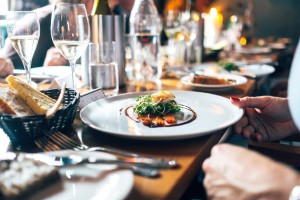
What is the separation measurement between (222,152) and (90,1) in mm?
1918

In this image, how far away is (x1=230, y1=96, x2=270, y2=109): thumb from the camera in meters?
0.92

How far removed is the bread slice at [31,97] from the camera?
76 centimetres

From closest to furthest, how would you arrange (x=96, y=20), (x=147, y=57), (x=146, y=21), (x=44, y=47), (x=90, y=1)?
(x=96, y=20) < (x=147, y=57) < (x=146, y=21) < (x=90, y=1) < (x=44, y=47)

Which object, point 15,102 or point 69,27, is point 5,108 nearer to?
point 15,102

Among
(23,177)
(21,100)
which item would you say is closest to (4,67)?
(21,100)

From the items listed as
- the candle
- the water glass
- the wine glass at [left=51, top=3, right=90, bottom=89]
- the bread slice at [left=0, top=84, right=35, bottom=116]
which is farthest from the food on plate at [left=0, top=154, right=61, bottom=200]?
the candle

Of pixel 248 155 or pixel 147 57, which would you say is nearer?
pixel 248 155

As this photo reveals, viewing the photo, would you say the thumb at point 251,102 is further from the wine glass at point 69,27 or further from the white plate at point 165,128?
the wine glass at point 69,27

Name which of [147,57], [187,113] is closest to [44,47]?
[147,57]

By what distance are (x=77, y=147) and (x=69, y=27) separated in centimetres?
47

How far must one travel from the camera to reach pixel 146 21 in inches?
67.8

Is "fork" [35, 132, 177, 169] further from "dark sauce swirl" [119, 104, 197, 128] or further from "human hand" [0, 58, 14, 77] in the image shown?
"human hand" [0, 58, 14, 77]

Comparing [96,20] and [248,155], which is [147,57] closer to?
[96,20]

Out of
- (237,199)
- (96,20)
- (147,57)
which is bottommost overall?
(237,199)
